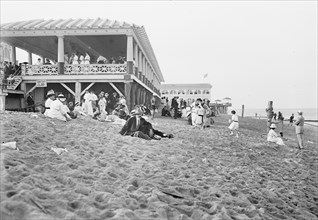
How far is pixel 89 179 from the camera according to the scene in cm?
500

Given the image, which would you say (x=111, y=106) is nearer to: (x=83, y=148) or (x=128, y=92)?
(x=128, y=92)

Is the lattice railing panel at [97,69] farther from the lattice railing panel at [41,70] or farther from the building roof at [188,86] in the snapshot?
the building roof at [188,86]

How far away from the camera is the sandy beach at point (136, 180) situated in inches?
155

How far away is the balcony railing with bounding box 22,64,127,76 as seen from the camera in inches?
702

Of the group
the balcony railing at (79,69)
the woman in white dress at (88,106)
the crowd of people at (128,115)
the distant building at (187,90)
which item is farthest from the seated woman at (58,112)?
the distant building at (187,90)

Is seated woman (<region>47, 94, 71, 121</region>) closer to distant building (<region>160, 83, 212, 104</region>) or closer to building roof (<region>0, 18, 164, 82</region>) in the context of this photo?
building roof (<region>0, 18, 164, 82</region>)

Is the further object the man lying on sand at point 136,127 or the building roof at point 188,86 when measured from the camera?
the building roof at point 188,86

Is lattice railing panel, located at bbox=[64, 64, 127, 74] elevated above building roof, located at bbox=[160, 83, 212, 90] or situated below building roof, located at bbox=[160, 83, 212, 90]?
below

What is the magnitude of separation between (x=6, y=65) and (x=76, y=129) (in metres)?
11.2

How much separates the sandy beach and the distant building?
5259 cm

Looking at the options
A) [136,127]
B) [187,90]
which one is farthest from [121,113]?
[187,90]

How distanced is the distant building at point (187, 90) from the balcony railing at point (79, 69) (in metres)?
44.1

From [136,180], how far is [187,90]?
191 ft

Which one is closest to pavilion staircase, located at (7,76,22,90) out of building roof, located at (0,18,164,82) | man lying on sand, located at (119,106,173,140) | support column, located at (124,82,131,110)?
building roof, located at (0,18,164,82)
